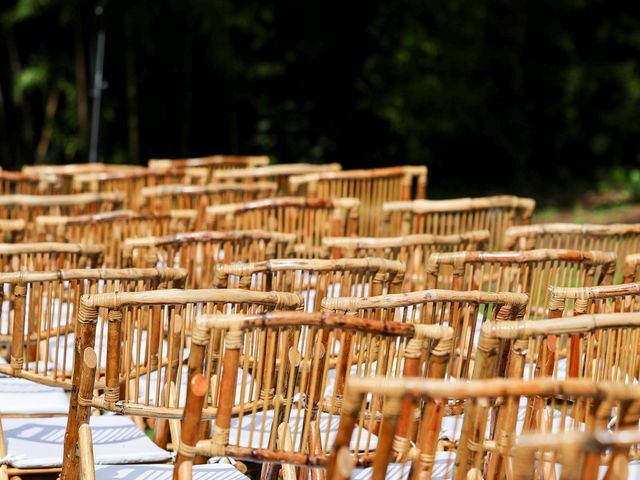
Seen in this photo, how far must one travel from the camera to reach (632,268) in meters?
3.55

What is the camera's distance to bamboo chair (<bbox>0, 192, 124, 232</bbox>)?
16.5 ft

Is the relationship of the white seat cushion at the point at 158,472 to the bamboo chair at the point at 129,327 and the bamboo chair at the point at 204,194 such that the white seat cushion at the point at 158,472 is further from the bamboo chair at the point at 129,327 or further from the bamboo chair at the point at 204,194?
the bamboo chair at the point at 204,194

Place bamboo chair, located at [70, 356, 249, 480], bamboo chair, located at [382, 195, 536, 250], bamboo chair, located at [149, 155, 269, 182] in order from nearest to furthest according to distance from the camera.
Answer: bamboo chair, located at [70, 356, 249, 480]
bamboo chair, located at [382, 195, 536, 250]
bamboo chair, located at [149, 155, 269, 182]

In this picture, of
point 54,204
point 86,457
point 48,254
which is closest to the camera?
point 86,457

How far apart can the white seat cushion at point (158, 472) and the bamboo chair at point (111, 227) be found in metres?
1.46

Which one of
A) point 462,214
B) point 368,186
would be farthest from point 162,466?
point 368,186

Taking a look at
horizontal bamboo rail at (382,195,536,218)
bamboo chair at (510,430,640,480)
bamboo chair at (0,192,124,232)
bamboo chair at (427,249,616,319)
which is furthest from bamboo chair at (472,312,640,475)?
bamboo chair at (0,192,124,232)

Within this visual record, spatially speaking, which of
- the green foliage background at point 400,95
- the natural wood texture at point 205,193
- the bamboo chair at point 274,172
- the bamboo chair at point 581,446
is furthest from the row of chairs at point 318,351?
the green foliage background at point 400,95

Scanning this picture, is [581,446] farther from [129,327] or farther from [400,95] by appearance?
[400,95]

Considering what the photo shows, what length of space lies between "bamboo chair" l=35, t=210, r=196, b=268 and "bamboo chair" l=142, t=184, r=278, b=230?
686 millimetres

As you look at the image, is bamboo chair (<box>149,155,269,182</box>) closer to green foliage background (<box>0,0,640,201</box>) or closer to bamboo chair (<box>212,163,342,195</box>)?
bamboo chair (<box>212,163,342,195</box>)

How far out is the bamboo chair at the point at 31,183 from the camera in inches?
232

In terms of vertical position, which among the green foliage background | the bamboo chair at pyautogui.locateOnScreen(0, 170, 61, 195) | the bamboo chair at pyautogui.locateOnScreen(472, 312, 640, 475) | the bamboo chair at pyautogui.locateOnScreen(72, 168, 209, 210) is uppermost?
the green foliage background

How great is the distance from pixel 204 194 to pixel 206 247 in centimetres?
150
